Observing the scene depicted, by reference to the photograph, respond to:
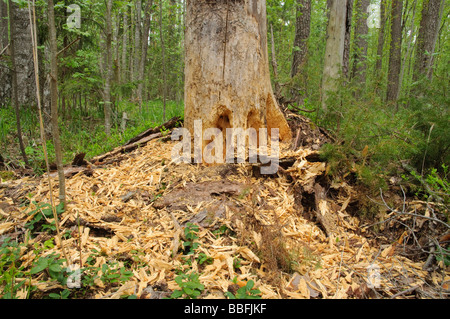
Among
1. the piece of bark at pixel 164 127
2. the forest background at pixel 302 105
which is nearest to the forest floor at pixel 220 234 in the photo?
the forest background at pixel 302 105

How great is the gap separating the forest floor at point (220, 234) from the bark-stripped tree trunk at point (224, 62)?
1.85 feet

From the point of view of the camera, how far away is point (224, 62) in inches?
108

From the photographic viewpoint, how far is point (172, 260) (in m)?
1.86

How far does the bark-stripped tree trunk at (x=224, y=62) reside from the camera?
9.02 ft

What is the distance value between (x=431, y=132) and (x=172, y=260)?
2707 mm

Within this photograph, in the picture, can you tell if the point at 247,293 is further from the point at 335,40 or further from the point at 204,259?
the point at 335,40

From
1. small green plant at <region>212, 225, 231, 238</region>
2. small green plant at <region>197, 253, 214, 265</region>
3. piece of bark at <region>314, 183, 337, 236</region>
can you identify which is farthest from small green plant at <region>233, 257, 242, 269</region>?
piece of bark at <region>314, 183, 337, 236</region>

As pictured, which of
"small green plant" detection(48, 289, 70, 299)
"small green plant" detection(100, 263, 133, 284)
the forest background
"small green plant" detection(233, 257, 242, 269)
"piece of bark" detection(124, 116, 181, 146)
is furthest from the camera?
"piece of bark" detection(124, 116, 181, 146)

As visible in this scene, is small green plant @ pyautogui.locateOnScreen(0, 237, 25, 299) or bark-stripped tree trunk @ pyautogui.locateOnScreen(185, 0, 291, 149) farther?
bark-stripped tree trunk @ pyautogui.locateOnScreen(185, 0, 291, 149)

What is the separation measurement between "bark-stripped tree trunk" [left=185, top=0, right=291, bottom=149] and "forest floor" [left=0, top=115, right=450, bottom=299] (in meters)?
0.56

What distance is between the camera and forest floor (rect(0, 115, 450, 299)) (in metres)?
1.70

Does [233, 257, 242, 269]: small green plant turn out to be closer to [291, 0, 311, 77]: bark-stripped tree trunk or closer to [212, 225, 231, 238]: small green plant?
[212, 225, 231, 238]: small green plant

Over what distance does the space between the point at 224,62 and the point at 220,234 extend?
1.68 meters

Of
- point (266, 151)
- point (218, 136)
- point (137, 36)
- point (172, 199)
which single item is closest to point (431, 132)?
point (266, 151)
